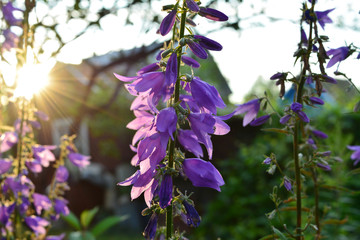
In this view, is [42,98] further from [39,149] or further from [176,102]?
[176,102]

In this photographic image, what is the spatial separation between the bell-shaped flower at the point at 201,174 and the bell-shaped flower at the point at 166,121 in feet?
0.37

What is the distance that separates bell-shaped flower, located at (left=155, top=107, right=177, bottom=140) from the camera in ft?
2.60

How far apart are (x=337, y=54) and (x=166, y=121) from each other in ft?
2.15

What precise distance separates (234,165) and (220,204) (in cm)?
62

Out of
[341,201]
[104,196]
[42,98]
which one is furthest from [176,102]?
[104,196]

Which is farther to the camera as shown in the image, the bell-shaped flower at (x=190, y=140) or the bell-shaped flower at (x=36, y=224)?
the bell-shaped flower at (x=36, y=224)

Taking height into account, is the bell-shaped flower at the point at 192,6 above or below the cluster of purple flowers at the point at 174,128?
above

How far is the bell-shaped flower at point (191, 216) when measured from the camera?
84 centimetres

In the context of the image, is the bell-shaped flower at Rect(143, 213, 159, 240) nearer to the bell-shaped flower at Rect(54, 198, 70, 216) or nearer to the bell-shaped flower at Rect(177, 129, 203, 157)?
the bell-shaped flower at Rect(177, 129, 203, 157)

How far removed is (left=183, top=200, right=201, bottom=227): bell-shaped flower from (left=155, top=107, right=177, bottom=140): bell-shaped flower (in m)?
0.18

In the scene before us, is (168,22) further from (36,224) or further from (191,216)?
(36,224)

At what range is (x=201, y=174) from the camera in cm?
87

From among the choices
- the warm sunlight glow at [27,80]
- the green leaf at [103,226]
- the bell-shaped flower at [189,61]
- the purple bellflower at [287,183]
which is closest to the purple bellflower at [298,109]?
the purple bellflower at [287,183]

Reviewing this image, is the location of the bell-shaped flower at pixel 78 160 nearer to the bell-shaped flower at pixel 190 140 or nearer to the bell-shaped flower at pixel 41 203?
the bell-shaped flower at pixel 41 203
